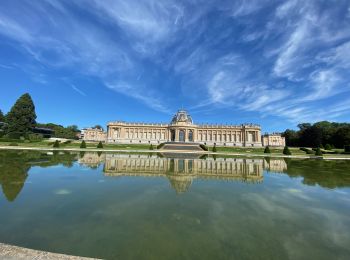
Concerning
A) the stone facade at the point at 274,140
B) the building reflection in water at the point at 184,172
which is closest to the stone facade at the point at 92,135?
the stone facade at the point at 274,140

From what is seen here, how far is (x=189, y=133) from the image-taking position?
88.6 meters

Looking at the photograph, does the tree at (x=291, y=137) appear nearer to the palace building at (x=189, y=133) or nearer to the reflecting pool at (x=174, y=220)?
Result: the palace building at (x=189, y=133)

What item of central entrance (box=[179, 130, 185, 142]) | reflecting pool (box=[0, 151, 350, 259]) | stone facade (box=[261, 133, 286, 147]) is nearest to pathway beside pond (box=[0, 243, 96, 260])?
reflecting pool (box=[0, 151, 350, 259])

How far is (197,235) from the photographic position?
6.02 metres

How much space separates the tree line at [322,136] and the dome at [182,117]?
4487 cm

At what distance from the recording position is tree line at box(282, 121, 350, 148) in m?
66.2

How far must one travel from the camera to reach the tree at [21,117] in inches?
2218

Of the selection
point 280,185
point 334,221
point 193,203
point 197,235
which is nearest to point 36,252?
point 197,235

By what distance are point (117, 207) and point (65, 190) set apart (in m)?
3.82

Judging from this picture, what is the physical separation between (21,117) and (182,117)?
5418cm

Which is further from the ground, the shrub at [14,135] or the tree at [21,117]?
the tree at [21,117]

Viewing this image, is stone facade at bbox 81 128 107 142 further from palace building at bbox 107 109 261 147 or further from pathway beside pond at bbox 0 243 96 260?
pathway beside pond at bbox 0 243 96 260

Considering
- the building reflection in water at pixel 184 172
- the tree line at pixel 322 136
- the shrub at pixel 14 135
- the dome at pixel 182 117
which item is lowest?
the building reflection in water at pixel 184 172

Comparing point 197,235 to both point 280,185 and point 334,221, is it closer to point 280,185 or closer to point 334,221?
point 334,221
